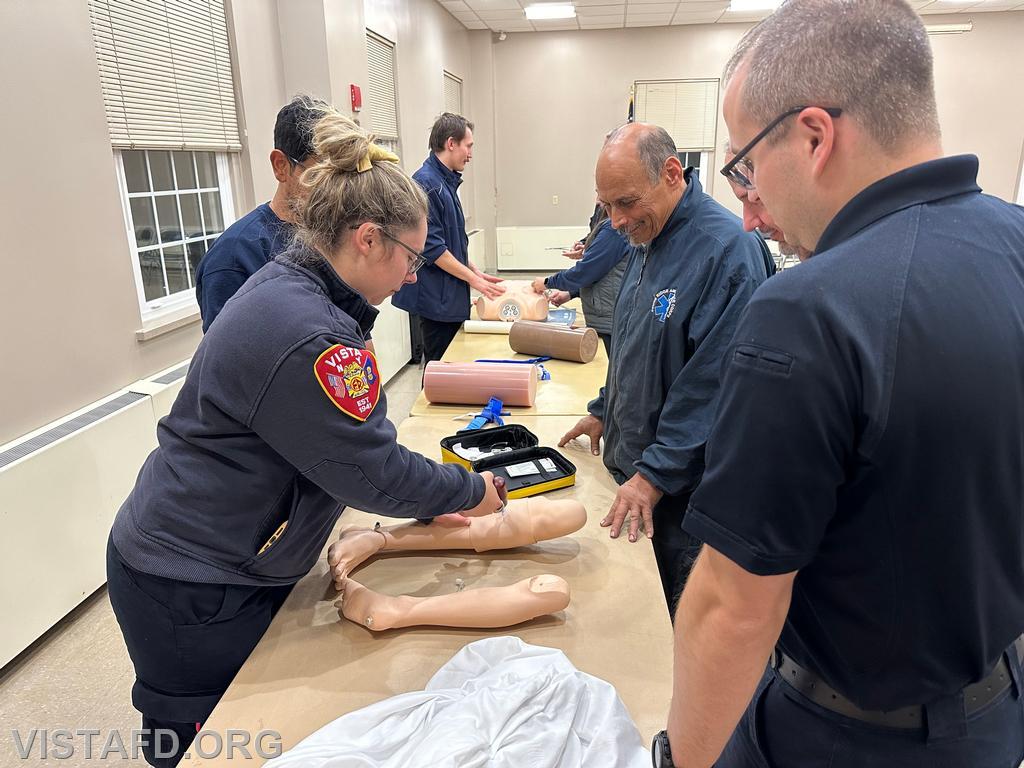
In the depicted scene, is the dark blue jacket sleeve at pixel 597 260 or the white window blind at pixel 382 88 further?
the white window blind at pixel 382 88

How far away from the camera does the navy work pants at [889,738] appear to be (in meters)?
0.73

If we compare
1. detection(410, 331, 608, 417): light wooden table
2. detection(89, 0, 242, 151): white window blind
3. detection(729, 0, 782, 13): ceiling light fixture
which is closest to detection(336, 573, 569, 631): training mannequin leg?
detection(410, 331, 608, 417): light wooden table

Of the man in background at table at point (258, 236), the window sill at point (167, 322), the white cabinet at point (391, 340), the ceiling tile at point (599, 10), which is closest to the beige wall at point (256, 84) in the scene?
the window sill at point (167, 322)

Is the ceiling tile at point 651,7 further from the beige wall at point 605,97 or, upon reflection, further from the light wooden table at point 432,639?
the light wooden table at point 432,639

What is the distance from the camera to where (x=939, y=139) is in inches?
25.8

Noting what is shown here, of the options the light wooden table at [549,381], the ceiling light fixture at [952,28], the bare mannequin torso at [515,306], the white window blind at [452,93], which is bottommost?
the light wooden table at [549,381]

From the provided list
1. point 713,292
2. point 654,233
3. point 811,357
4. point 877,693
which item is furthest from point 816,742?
point 654,233

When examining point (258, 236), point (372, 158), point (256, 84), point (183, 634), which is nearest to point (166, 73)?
point (256, 84)

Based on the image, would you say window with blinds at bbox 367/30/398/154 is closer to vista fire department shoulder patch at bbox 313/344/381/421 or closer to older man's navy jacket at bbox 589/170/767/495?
older man's navy jacket at bbox 589/170/767/495

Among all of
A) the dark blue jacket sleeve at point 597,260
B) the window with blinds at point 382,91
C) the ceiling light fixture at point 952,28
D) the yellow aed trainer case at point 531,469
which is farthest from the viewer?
the ceiling light fixture at point 952,28

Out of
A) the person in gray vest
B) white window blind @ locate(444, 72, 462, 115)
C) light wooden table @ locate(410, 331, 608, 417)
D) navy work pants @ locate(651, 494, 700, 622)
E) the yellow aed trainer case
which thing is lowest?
navy work pants @ locate(651, 494, 700, 622)

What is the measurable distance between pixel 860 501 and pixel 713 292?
2.94ft

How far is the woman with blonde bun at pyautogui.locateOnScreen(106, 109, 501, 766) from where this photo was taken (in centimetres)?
106

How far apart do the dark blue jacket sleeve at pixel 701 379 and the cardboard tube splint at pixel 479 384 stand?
91 cm
